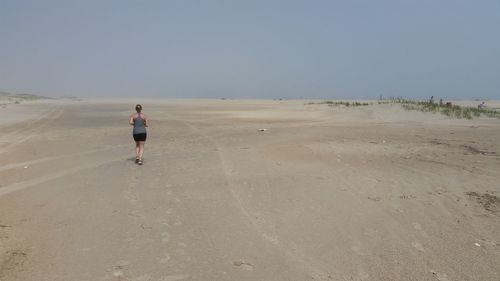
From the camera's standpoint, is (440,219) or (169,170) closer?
(440,219)

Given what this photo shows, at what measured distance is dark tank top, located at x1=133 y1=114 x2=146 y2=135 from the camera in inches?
518

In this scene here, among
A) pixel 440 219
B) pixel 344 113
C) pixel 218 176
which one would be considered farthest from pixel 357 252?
pixel 344 113

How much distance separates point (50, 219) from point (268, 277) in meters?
3.92

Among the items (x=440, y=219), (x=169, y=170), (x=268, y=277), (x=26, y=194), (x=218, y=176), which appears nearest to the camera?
(x=268, y=277)

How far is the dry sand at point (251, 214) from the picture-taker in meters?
5.55

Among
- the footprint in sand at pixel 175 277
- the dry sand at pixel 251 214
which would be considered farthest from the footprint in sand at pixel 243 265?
the footprint in sand at pixel 175 277

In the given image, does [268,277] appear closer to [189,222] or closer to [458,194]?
[189,222]

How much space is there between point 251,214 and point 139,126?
262 inches

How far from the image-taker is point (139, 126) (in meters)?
13.3

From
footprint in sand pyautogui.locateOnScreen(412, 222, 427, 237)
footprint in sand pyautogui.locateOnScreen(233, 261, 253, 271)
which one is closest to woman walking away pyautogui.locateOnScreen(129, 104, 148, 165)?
footprint in sand pyautogui.locateOnScreen(233, 261, 253, 271)

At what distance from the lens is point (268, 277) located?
527 cm

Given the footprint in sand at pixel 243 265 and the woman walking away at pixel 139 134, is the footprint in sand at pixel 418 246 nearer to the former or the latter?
the footprint in sand at pixel 243 265

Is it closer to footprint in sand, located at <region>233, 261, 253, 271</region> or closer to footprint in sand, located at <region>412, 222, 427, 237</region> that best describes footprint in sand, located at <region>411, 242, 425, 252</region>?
footprint in sand, located at <region>412, 222, 427, 237</region>

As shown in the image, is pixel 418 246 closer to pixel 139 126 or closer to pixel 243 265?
pixel 243 265
